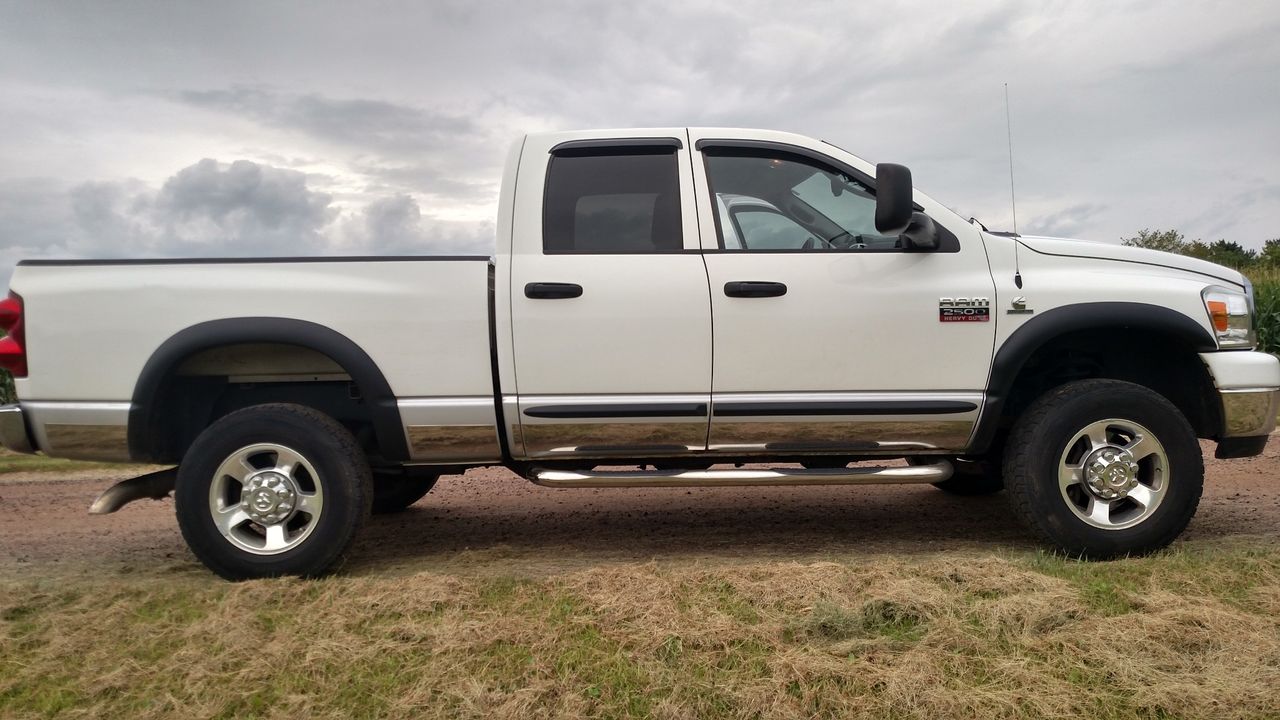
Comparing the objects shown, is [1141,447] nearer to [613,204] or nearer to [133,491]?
[613,204]

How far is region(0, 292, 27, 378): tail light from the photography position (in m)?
4.02

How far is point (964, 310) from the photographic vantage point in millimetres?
4195

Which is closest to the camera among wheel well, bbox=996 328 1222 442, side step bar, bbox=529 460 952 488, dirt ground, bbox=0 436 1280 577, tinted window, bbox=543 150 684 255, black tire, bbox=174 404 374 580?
black tire, bbox=174 404 374 580

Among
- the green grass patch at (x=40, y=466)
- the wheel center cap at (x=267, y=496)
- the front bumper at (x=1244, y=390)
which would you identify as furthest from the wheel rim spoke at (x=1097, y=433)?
the green grass patch at (x=40, y=466)

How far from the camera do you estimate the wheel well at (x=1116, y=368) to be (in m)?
4.49

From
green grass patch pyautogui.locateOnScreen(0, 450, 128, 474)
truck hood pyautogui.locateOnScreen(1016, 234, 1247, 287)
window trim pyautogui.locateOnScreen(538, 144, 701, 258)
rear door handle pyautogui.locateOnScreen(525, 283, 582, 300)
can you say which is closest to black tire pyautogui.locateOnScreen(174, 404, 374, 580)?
rear door handle pyautogui.locateOnScreen(525, 283, 582, 300)

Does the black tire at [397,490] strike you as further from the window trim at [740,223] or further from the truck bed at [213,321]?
the window trim at [740,223]

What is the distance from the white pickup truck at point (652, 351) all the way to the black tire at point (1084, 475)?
0.01m

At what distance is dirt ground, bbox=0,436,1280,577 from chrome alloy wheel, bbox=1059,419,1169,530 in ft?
1.66

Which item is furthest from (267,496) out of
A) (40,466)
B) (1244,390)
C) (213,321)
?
(40,466)

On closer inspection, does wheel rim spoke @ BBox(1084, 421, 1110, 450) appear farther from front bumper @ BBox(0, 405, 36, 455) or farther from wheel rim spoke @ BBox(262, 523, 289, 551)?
front bumper @ BBox(0, 405, 36, 455)

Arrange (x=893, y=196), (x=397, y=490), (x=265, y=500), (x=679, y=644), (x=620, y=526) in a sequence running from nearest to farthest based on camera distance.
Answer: (x=679, y=644) < (x=893, y=196) < (x=265, y=500) < (x=620, y=526) < (x=397, y=490)

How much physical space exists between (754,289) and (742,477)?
0.89 m

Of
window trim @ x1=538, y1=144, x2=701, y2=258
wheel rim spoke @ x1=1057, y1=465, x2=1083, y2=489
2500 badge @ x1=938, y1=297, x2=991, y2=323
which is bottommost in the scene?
wheel rim spoke @ x1=1057, y1=465, x2=1083, y2=489
